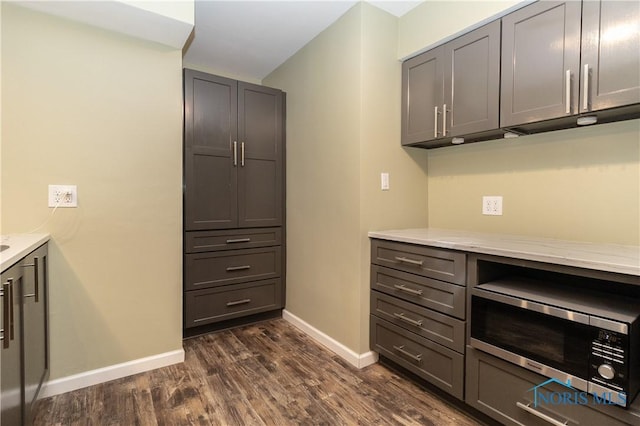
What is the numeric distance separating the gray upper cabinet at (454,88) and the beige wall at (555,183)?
315 millimetres

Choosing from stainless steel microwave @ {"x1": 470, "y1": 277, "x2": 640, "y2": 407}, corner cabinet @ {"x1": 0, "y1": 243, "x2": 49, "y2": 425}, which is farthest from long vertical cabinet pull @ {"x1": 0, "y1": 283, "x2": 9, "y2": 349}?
stainless steel microwave @ {"x1": 470, "y1": 277, "x2": 640, "y2": 407}

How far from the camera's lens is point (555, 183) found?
1.84 m

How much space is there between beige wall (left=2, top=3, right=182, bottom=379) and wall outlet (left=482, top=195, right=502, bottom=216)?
2087 mm

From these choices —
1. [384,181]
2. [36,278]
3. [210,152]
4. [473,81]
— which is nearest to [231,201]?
[210,152]

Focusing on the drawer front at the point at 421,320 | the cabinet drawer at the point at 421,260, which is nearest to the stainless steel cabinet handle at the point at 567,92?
the cabinet drawer at the point at 421,260

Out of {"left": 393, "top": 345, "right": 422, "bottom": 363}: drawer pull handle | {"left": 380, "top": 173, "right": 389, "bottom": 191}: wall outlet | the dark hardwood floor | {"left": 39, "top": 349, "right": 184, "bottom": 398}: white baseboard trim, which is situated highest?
{"left": 380, "top": 173, "right": 389, "bottom": 191}: wall outlet

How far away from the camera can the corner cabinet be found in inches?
43.3

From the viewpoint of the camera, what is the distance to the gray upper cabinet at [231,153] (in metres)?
2.59

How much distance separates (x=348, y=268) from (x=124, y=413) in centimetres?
153

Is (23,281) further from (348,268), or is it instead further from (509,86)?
(509,86)

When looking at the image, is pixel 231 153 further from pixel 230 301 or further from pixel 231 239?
pixel 230 301

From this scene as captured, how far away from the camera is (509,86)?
1.78 metres

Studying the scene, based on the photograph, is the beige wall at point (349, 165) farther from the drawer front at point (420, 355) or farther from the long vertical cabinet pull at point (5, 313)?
the long vertical cabinet pull at point (5, 313)

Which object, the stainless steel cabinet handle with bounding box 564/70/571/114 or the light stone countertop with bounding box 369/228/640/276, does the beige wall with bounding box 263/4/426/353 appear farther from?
the stainless steel cabinet handle with bounding box 564/70/571/114
